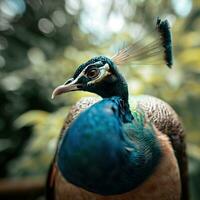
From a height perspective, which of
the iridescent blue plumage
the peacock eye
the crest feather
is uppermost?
the crest feather

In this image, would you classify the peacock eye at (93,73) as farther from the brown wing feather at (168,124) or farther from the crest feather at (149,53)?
the brown wing feather at (168,124)

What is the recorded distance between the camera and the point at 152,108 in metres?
1.41

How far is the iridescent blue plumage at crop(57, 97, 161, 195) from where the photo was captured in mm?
1026

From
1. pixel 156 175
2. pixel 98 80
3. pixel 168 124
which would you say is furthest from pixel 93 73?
pixel 168 124

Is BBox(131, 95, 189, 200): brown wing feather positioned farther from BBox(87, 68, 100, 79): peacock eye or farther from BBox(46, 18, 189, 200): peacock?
BBox(87, 68, 100, 79): peacock eye

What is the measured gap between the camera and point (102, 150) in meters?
1.03

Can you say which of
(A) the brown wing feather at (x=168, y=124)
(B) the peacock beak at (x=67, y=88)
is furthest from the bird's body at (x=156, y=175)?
(B) the peacock beak at (x=67, y=88)

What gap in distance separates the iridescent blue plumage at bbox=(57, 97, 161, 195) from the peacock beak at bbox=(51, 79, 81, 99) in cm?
6

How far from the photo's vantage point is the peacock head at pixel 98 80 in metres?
1.05

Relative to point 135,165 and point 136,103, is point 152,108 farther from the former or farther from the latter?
point 135,165

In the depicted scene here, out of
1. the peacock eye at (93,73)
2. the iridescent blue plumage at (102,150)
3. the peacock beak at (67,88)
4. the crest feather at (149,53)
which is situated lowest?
the iridescent blue plumage at (102,150)

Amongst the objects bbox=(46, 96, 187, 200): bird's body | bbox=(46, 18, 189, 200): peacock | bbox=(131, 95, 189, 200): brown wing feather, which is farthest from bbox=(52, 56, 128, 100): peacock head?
bbox=(131, 95, 189, 200): brown wing feather

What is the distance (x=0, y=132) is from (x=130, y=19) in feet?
5.10

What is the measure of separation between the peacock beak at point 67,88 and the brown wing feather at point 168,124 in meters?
0.31
